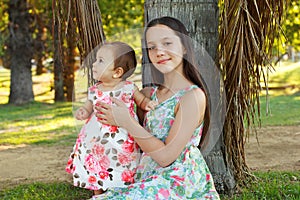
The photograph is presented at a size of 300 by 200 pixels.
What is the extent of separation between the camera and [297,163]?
5559 millimetres

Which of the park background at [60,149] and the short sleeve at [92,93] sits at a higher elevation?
the short sleeve at [92,93]

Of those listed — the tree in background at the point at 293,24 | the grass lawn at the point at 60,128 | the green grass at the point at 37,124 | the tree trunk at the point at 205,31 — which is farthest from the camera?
the tree in background at the point at 293,24

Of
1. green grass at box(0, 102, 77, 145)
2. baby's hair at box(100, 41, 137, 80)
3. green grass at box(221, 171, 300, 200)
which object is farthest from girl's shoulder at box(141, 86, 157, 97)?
green grass at box(0, 102, 77, 145)

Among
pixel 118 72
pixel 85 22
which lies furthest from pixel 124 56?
pixel 85 22

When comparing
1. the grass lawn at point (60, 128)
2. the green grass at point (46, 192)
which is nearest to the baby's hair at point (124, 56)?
the grass lawn at point (60, 128)

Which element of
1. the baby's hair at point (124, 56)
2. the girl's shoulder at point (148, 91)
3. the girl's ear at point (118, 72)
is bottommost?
the girl's shoulder at point (148, 91)

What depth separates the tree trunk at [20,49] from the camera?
13719 millimetres

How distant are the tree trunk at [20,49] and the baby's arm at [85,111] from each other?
1110 cm

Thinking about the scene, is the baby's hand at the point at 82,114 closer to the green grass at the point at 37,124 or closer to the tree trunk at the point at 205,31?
the tree trunk at the point at 205,31

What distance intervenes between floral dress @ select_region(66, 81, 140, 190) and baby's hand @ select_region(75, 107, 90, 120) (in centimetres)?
3

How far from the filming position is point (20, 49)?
45.3 feet

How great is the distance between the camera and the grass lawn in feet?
14.1

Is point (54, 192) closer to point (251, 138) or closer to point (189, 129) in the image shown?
point (189, 129)

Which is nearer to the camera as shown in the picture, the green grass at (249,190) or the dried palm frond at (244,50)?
the dried palm frond at (244,50)
